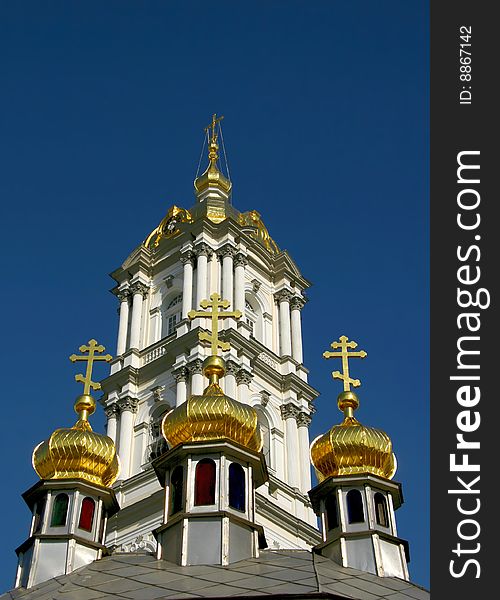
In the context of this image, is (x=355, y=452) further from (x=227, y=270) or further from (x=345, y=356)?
(x=227, y=270)

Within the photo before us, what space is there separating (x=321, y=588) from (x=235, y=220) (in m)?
25.7

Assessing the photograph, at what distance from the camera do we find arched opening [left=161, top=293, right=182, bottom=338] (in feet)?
126

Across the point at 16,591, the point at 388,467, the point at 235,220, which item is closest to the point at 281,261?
the point at 235,220

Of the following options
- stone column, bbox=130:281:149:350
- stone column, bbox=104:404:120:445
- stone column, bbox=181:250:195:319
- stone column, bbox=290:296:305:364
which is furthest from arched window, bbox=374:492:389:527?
stone column, bbox=130:281:149:350

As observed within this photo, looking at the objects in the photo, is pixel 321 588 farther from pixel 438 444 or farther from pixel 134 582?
pixel 438 444

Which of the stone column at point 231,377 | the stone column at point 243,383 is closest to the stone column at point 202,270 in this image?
the stone column at point 231,377

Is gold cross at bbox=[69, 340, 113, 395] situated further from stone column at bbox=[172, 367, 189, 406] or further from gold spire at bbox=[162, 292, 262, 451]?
stone column at bbox=[172, 367, 189, 406]

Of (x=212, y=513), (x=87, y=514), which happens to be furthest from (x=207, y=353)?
(x=212, y=513)

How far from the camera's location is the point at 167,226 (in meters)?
42.1

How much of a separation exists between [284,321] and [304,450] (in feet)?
18.2

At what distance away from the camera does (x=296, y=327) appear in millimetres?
39719

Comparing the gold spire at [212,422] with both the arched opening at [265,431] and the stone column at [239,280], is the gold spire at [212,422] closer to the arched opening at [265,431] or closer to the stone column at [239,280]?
the arched opening at [265,431]

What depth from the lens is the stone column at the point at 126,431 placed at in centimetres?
3431

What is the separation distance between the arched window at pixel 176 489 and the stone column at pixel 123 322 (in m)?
18.3
